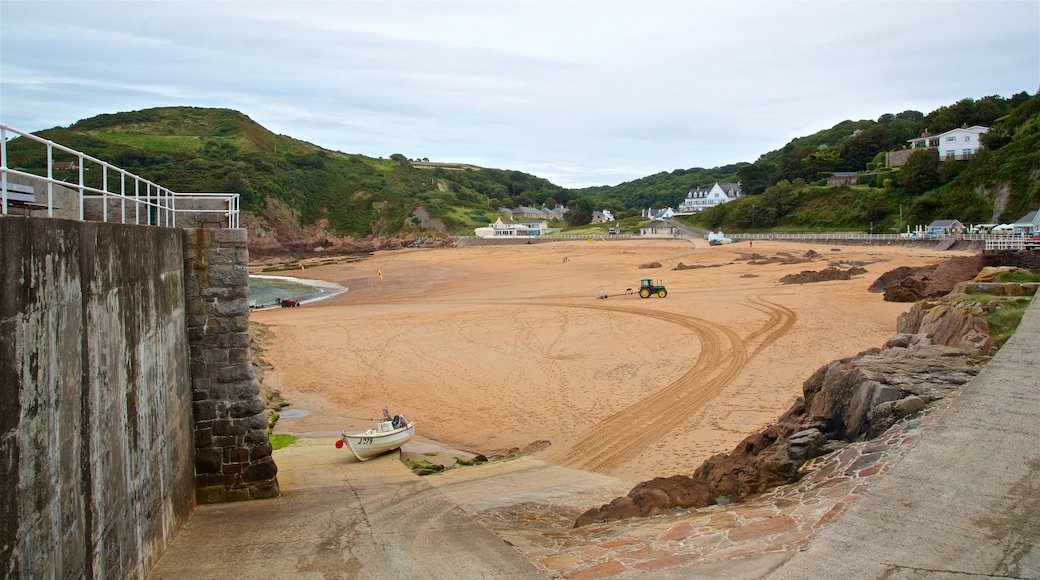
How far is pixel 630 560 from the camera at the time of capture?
618cm

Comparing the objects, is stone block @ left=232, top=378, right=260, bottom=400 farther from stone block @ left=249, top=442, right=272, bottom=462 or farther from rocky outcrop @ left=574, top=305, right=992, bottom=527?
rocky outcrop @ left=574, top=305, right=992, bottom=527

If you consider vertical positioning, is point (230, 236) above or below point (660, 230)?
below

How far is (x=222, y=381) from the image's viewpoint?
8.44 metres

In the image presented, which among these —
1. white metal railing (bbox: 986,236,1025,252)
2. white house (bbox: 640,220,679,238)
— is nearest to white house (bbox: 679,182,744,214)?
white house (bbox: 640,220,679,238)

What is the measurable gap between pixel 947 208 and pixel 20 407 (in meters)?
68.0

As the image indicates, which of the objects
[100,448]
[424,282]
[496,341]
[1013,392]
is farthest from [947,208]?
[100,448]

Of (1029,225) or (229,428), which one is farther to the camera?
(1029,225)

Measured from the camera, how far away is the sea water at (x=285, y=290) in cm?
3705

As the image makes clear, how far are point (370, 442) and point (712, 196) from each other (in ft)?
357

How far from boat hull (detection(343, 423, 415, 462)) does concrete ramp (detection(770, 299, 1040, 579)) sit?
25.8ft

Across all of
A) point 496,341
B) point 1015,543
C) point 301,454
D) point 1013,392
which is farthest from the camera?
point 496,341

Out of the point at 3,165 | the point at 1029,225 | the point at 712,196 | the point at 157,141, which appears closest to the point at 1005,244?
the point at 1029,225

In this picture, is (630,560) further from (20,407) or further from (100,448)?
(20,407)

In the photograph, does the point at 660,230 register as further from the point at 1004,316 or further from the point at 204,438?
the point at 204,438
